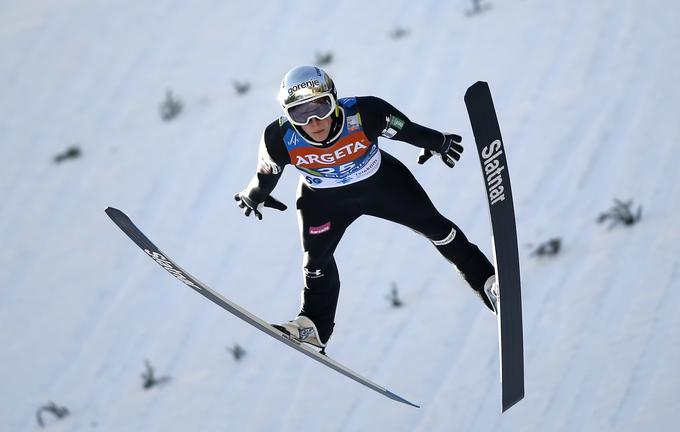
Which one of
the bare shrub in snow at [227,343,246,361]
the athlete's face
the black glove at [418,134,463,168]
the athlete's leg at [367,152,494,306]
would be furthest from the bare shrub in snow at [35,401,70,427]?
the black glove at [418,134,463,168]

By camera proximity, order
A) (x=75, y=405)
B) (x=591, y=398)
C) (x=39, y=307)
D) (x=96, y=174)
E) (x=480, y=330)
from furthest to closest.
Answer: (x=96, y=174)
(x=39, y=307)
(x=75, y=405)
(x=480, y=330)
(x=591, y=398)

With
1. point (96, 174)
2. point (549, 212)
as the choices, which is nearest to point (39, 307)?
point (96, 174)

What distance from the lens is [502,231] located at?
19.2 feet

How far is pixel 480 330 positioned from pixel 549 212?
1521 mm

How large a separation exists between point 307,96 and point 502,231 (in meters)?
1.36

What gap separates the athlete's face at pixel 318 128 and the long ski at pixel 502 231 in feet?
2.60

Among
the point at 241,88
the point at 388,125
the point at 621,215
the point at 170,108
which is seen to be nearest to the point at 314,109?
the point at 388,125

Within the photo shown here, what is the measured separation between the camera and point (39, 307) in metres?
10.1

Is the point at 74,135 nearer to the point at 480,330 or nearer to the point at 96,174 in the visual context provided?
the point at 96,174

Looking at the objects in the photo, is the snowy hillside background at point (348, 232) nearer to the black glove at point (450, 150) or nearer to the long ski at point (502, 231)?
the long ski at point (502, 231)

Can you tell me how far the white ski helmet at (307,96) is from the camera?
5527 mm

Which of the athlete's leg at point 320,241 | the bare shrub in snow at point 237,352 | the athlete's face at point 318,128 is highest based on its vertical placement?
the athlete's face at point 318,128

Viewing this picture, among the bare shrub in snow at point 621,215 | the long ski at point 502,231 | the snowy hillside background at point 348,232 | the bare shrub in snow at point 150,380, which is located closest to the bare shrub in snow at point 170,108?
the snowy hillside background at point 348,232

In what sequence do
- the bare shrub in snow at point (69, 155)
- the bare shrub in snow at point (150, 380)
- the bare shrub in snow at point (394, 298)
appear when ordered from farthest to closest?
the bare shrub in snow at point (69, 155), the bare shrub in snow at point (150, 380), the bare shrub in snow at point (394, 298)
